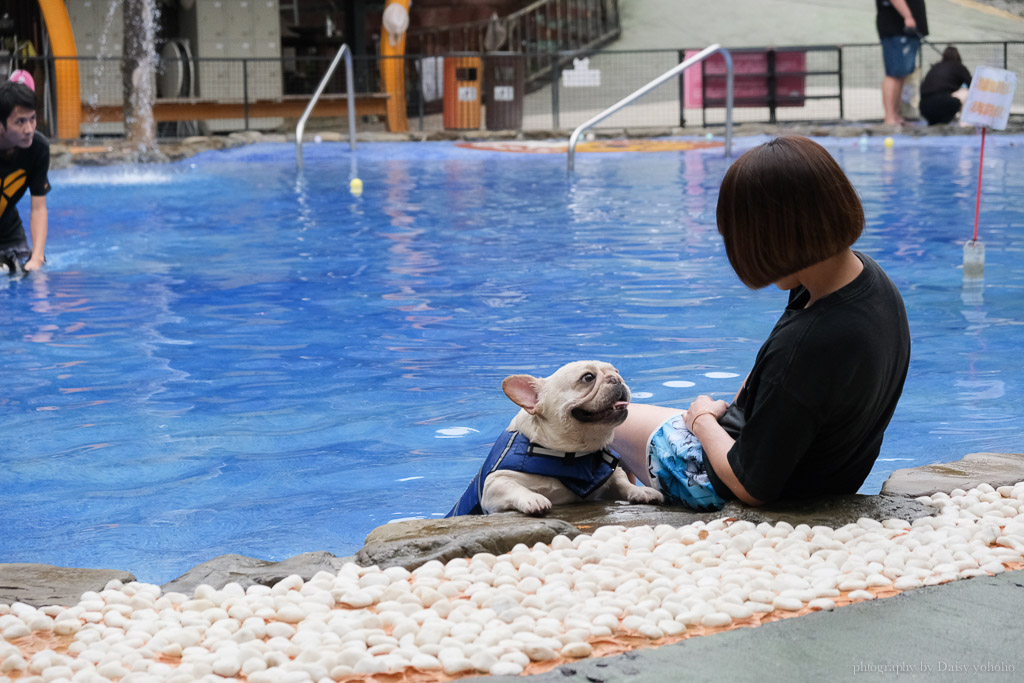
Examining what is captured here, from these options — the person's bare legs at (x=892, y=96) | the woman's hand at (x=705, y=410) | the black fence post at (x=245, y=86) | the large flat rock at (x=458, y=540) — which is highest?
the black fence post at (x=245, y=86)

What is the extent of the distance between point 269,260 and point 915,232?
19.8 feet

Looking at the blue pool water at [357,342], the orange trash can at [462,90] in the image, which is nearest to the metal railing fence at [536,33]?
the orange trash can at [462,90]

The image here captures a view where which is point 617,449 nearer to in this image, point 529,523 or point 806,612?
point 529,523

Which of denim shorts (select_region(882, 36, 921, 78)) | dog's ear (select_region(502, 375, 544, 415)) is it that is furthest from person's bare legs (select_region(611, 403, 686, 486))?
denim shorts (select_region(882, 36, 921, 78))

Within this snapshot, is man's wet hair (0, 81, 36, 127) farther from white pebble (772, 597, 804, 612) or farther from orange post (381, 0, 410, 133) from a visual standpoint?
orange post (381, 0, 410, 133)

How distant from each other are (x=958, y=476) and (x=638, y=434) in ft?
3.49

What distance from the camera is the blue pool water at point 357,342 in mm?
4871

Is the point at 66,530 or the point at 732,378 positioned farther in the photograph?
the point at 732,378

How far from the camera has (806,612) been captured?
8.73 ft

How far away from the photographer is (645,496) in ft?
12.4

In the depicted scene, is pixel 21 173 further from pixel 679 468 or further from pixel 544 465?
pixel 679 468

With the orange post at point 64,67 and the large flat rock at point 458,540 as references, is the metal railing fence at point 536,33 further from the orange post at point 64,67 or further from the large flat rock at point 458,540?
the large flat rock at point 458,540

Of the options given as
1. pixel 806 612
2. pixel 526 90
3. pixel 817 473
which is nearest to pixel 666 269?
pixel 817 473

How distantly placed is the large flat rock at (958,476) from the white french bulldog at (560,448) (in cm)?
78
